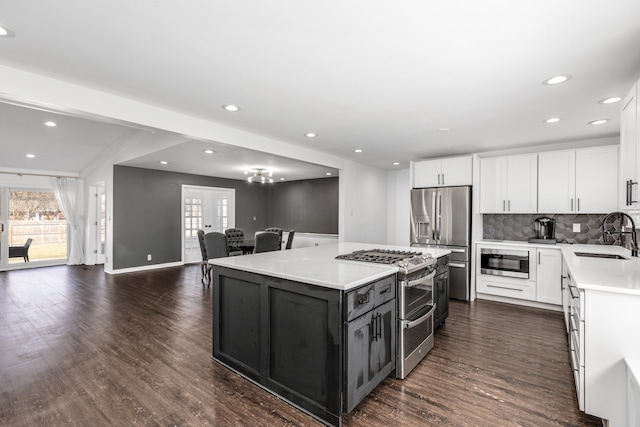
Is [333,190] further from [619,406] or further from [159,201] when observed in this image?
[619,406]

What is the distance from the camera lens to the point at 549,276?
160 inches

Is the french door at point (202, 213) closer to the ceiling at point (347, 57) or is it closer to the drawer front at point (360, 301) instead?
the ceiling at point (347, 57)

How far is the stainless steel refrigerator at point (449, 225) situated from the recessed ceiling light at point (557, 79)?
2356mm

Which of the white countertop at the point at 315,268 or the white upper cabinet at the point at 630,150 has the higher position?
Result: the white upper cabinet at the point at 630,150

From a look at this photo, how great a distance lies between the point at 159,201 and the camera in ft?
23.5

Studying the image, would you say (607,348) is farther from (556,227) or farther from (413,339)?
(556,227)

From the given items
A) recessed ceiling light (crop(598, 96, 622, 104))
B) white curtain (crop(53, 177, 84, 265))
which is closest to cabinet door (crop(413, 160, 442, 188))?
recessed ceiling light (crop(598, 96, 622, 104))

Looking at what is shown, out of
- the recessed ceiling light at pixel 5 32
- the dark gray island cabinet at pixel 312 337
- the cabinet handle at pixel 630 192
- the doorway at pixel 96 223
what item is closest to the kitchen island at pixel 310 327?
the dark gray island cabinet at pixel 312 337

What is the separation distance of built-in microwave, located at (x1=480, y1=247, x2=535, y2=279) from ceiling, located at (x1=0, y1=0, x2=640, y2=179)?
5.76ft

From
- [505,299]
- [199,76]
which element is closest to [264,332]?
[199,76]

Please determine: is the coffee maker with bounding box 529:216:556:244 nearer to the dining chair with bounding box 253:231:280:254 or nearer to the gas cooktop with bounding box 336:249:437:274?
the gas cooktop with bounding box 336:249:437:274

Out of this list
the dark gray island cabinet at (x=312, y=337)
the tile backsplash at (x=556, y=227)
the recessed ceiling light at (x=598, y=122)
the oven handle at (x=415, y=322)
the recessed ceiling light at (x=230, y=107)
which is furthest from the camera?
the tile backsplash at (x=556, y=227)

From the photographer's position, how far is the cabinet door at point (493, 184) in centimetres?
466

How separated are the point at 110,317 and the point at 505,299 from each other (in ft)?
17.9
